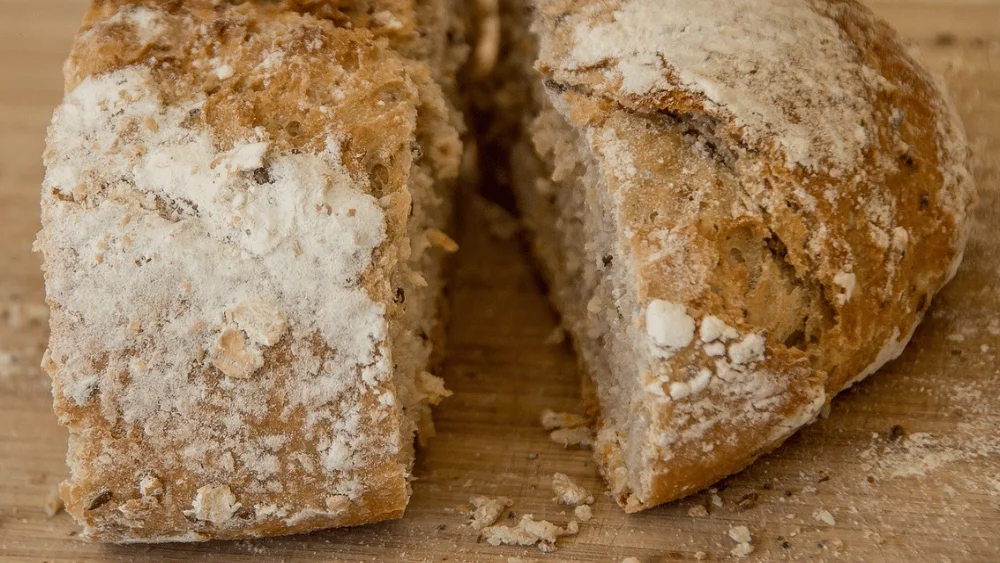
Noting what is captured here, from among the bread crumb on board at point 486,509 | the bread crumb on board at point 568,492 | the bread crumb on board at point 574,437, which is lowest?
the bread crumb on board at point 486,509

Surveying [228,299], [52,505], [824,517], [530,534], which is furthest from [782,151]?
[52,505]

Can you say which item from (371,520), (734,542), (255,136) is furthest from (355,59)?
(734,542)

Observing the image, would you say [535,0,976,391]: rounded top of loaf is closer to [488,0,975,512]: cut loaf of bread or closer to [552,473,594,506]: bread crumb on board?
[488,0,975,512]: cut loaf of bread

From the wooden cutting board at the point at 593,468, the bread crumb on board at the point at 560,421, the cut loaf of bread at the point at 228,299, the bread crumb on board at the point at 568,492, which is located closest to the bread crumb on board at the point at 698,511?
the wooden cutting board at the point at 593,468

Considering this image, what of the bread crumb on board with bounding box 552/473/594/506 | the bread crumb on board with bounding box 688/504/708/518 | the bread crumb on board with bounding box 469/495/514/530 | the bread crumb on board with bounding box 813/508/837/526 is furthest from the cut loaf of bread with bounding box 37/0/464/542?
the bread crumb on board with bounding box 813/508/837/526

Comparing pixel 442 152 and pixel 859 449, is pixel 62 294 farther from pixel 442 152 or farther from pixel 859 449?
pixel 859 449

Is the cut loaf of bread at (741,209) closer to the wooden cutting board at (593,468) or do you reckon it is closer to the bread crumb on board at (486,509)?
the wooden cutting board at (593,468)

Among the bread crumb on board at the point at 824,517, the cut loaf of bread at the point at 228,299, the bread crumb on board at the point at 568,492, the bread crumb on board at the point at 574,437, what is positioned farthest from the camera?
the bread crumb on board at the point at 574,437
